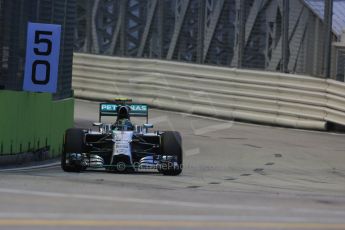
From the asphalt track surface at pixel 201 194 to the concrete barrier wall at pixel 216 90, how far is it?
→ 302cm

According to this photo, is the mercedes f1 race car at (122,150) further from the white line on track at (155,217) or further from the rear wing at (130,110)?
the white line on track at (155,217)

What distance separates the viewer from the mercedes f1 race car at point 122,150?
12.2 m

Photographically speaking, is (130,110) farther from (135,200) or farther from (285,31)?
(285,31)

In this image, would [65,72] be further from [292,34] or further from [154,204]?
[154,204]

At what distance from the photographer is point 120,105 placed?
Result: 43.1 feet

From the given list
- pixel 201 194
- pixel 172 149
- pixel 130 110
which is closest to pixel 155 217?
pixel 201 194

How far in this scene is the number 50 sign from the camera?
13336 millimetres

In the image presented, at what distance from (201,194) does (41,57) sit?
4635 mm

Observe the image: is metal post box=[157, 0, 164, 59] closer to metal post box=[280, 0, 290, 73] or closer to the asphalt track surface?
metal post box=[280, 0, 290, 73]

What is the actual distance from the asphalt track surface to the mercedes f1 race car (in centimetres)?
20

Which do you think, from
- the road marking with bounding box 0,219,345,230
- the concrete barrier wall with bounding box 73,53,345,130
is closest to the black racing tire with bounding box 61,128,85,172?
the road marking with bounding box 0,219,345,230

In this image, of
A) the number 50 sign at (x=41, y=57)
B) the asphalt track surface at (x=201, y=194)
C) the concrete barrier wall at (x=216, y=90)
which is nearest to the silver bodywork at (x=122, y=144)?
the asphalt track surface at (x=201, y=194)

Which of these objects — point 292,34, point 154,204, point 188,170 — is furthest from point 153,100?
point 154,204

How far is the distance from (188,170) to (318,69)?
7.95 meters
